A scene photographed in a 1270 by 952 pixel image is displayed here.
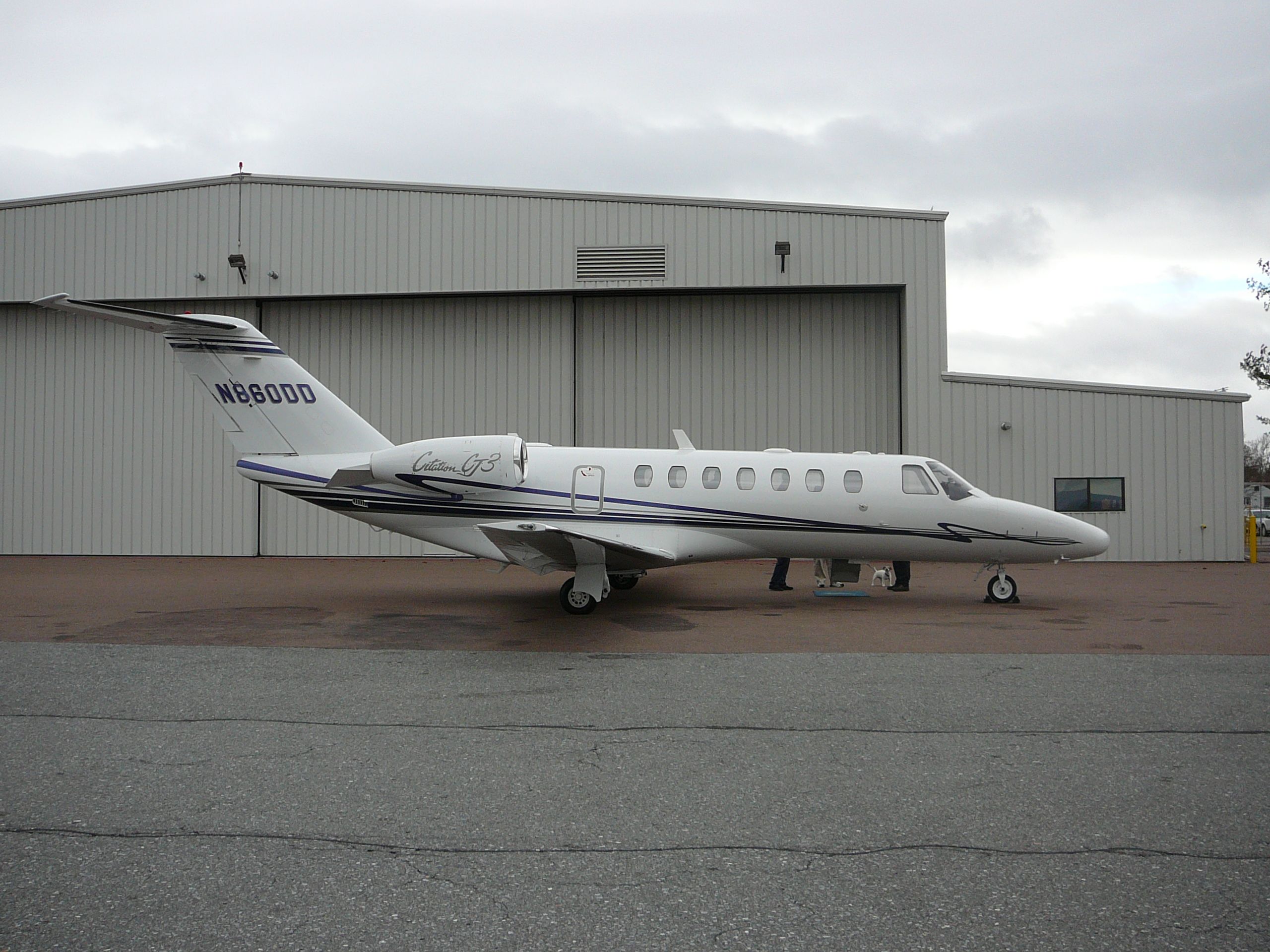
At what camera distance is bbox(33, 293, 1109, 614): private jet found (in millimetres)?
13719

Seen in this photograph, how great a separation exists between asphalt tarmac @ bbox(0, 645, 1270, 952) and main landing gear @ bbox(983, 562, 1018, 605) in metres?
6.22

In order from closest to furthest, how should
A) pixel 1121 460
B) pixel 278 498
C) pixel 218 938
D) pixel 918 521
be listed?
pixel 218 938 → pixel 918 521 → pixel 1121 460 → pixel 278 498

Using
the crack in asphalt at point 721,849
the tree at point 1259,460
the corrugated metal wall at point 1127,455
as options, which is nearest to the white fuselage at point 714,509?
the corrugated metal wall at point 1127,455

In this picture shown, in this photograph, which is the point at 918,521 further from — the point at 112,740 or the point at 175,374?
the point at 175,374

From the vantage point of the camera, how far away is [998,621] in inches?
491

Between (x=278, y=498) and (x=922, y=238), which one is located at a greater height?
(x=922, y=238)

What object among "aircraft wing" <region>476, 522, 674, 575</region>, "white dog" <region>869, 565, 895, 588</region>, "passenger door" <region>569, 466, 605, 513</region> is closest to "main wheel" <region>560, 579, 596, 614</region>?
"aircraft wing" <region>476, 522, 674, 575</region>

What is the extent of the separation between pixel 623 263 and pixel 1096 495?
12256mm

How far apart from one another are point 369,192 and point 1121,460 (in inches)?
738

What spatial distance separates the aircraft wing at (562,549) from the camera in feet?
36.8

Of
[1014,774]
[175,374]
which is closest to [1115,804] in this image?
[1014,774]

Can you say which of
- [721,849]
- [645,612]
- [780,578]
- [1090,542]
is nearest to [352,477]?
[645,612]

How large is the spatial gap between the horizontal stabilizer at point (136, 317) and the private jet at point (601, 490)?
6 cm

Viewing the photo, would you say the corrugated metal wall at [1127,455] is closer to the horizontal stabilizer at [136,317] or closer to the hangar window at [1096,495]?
the hangar window at [1096,495]
